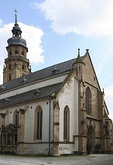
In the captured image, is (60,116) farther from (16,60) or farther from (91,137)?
(16,60)

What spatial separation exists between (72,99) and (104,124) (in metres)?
8.78

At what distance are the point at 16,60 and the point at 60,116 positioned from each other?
113 ft

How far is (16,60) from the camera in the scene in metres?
65.9

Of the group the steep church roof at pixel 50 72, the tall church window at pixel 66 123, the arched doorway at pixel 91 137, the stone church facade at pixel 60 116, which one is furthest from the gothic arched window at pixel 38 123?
the arched doorway at pixel 91 137

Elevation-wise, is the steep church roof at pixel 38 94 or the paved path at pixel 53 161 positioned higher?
the steep church roof at pixel 38 94

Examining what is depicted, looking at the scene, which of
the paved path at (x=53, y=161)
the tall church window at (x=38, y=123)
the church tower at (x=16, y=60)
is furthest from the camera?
the church tower at (x=16, y=60)

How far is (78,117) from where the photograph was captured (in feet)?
121

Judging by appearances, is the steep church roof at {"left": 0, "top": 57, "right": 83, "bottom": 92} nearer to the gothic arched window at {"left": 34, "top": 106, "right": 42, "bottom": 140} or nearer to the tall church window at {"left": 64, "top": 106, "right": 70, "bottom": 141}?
the tall church window at {"left": 64, "top": 106, "right": 70, "bottom": 141}

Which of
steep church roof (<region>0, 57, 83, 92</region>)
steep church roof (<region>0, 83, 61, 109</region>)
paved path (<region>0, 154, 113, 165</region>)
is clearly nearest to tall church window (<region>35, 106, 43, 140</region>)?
steep church roof (<region>0, 83, 61, 109</region>)

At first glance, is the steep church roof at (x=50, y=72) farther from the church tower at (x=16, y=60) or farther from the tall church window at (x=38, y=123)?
the church tower at (x=16, y=60)

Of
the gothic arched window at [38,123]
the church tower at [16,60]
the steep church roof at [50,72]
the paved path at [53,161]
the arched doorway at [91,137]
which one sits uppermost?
the church tower at [16,60]

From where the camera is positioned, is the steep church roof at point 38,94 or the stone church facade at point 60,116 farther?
the steep church roof at point 38,94

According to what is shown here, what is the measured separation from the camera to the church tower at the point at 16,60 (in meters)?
65.5

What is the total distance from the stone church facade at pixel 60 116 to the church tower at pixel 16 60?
18273mm
